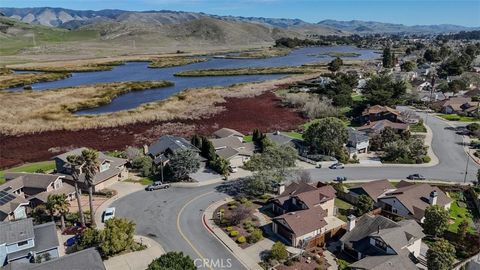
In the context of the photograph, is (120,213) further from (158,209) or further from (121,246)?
(121,246)

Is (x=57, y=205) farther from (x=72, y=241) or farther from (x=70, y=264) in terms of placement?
(x=70, y=264)

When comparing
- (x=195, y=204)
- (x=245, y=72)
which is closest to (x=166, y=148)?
(x=195, y=204)

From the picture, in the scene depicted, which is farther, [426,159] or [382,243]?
[426,159]

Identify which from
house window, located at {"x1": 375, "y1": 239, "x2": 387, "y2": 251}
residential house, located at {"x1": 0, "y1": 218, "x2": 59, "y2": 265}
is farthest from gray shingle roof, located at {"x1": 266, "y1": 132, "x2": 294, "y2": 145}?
residential house, located at {"x1": 0, "y1": 218, "x2": 59, "y2": 265}

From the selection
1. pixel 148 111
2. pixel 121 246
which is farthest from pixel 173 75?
pixel 121 246

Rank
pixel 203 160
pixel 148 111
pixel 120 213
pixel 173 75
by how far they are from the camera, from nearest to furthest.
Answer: pixel 120 213 → pixel 203 160 → pixel 148 111 → pixel 173 75

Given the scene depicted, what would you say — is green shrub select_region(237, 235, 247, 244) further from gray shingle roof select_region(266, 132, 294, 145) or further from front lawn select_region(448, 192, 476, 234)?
gray shingle roof select_region(266, 132, 294, 145)
